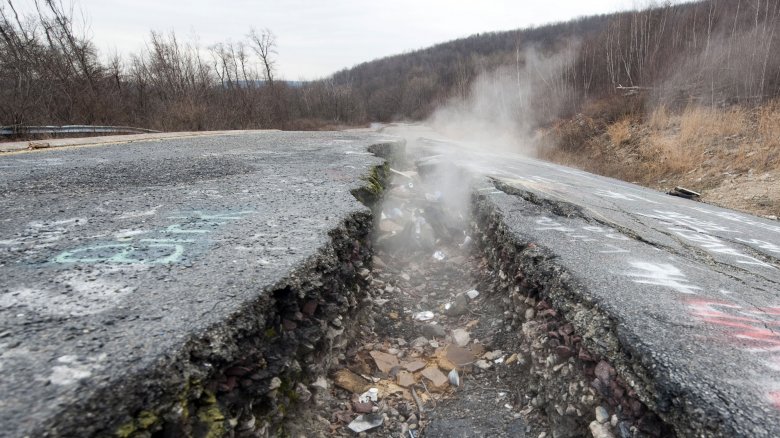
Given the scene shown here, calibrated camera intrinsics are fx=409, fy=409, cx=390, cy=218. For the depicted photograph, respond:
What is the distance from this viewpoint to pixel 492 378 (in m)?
2.50

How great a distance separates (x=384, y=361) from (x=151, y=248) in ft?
5.13

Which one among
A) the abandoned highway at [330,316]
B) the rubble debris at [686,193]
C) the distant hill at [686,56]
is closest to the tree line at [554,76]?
the distant hill at [686,56]

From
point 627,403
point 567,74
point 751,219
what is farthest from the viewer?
point 567,74

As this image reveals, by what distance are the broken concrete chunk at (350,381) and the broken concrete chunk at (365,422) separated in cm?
19

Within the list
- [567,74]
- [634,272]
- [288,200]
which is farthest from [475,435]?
[567,74]

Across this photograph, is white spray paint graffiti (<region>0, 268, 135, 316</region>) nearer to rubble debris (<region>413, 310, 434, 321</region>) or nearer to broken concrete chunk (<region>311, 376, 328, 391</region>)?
broken concrete chunk (<region>311, 376, 328, 391</region>)

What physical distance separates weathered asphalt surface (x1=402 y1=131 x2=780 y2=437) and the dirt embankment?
5.20 metres

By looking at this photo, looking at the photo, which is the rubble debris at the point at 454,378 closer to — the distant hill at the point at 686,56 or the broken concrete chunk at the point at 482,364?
the broken concrete chunk at the point at 482,364

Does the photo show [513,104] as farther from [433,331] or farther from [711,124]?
[433,331]

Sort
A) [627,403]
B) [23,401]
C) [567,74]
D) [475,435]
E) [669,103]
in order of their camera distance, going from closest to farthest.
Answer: [23,401], [627,403], [475,435], [669,103], [567,74]

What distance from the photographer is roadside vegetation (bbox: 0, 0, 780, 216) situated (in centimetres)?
1044

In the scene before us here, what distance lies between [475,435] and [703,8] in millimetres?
24704

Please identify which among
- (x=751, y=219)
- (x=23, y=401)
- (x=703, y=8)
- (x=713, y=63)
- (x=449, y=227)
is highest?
(x=703, y=8)

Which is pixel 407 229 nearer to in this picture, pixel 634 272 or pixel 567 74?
pixel 634 272
